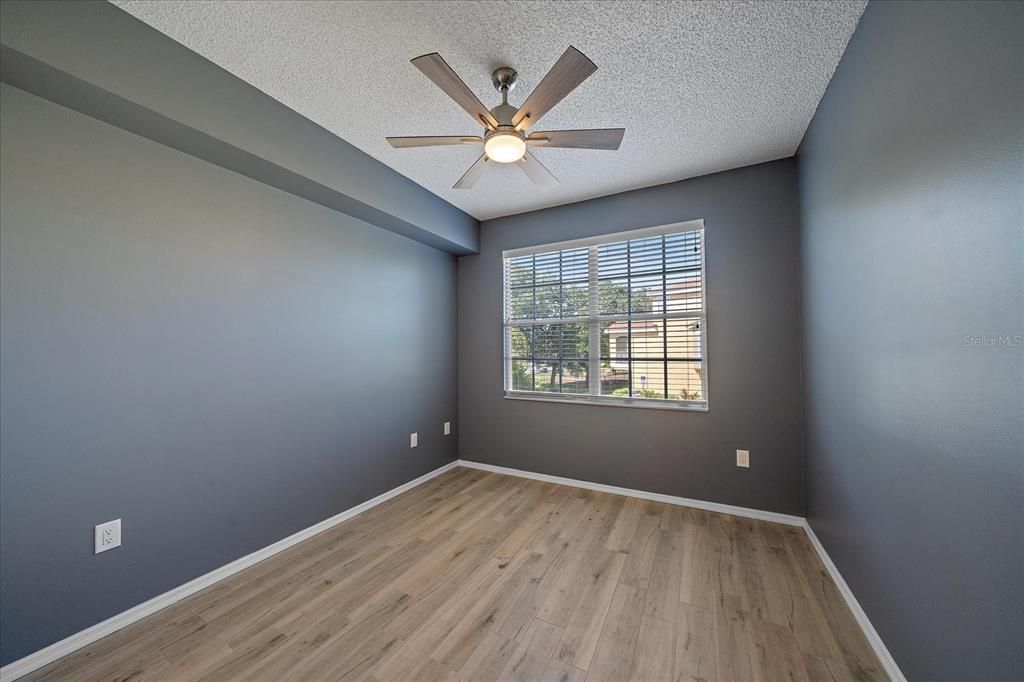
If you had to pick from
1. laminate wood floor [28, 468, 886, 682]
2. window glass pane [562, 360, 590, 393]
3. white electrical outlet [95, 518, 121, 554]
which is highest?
window glass pane [562, 360, 590, 393]

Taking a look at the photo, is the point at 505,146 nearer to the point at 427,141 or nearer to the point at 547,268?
the point at 427,141

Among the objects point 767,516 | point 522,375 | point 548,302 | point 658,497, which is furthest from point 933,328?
point 522,375

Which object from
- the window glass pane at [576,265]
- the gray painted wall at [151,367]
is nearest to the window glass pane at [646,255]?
the window glass pane at [576,265]

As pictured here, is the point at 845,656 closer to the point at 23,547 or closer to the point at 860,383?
the point at 860,383

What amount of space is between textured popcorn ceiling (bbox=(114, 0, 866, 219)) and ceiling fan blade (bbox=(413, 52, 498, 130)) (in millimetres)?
303

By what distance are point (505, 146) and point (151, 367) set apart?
200 cm

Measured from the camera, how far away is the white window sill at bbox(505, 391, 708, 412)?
2.88m

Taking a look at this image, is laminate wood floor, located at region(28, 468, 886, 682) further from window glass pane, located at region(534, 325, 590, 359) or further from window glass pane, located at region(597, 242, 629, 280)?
window glass pane, located at region(597, 242, 629, 280)

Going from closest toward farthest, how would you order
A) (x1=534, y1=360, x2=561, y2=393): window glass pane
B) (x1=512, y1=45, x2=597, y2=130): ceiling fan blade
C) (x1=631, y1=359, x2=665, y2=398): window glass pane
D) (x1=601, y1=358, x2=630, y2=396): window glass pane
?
(x1=512, y1=45, x2=597, y2=130): ceiling fan blade, (x1=631, y1=359, x2=665, y2=398): window glass pane, (x1=601, y1=358, x2=630, y2=396): window glass pane, (x1=534, y1=360, x2=561, y2=393): window glass pane

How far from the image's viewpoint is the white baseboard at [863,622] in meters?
1.35

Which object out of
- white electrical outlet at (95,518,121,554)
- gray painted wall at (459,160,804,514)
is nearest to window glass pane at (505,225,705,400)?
gray painted wall at (459,160,804,514)

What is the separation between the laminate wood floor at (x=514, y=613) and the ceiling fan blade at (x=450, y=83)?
228cm

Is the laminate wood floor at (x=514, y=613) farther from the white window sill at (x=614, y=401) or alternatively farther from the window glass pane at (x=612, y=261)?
the window glass pane at (x=612, y=261)

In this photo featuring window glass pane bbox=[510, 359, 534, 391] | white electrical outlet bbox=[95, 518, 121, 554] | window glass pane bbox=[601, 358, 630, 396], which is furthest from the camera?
window glass pane bbox=[510, 359, 534, 391]
